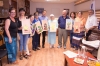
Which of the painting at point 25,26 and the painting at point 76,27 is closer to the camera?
the painting at point 25,26

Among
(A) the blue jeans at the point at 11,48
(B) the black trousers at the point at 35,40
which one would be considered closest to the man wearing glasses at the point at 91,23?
(B) the black trousers at the point at 35,40

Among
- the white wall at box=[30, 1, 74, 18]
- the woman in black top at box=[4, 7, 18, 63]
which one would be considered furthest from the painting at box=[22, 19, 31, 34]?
the white wall at box=[30, 1, 74, 18]

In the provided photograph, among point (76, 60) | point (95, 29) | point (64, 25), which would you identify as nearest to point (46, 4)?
point (64, 25)

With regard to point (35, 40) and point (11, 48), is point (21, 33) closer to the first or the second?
point (11, 48)

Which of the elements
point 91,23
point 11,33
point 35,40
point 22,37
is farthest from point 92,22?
point 11,33

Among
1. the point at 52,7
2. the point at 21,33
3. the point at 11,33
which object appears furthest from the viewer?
the point at 52,7

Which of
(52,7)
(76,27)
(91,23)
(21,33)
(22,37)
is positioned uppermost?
(52,7)

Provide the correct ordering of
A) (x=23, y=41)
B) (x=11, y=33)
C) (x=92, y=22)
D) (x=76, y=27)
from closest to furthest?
1. (x=11, y=33)
2. (x=23, y=41)
3. (x=92, y=22)
4. (x=76, y=27)

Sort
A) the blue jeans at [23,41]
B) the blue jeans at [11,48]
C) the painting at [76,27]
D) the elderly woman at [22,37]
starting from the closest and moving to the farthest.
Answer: the blue jeans at [11,48]
the elderly woman at [22,37]
the blue jeans at [23,41]
the painting at [76,27]

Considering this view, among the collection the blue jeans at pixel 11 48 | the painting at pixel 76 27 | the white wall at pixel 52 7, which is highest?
the white wall at pixel 52 7

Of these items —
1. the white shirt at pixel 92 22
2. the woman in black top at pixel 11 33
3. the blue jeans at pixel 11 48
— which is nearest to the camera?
the woman in black top at pixel 11 33

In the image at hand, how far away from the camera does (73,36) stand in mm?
4273

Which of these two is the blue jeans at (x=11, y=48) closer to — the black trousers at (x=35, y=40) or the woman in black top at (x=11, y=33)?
the woman in black top at (x=11, y=33)

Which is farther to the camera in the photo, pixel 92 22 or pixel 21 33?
pixel 92 22
